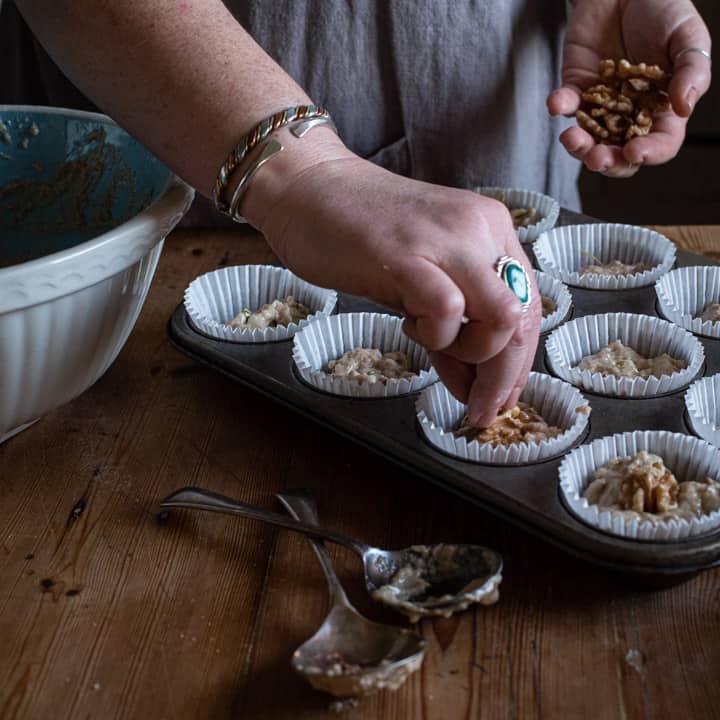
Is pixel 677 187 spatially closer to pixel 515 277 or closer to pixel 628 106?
pixel 628 106

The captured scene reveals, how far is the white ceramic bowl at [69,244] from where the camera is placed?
1.04 m

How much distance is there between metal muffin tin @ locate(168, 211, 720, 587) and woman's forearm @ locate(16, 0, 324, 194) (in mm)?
278

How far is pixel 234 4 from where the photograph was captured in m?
1.61

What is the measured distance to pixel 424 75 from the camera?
5.49ft

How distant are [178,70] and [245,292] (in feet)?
1.67

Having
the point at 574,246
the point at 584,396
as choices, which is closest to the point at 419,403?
the point at 584,396

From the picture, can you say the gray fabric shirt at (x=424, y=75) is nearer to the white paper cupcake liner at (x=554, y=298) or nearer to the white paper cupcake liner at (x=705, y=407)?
the white paper cupcake liner at (x=554, y=298)

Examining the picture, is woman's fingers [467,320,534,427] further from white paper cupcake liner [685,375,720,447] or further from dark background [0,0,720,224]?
dark background [0,0,720,224]

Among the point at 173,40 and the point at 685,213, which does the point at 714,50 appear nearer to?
the point at 685,213

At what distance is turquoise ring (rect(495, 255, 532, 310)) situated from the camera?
3.20 ft

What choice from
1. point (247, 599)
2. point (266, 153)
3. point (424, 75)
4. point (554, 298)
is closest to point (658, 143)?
point (554, 298)

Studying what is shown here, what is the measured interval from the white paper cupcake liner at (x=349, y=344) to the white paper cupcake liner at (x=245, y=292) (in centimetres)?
4

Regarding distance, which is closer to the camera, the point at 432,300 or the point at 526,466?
the point at 432,300

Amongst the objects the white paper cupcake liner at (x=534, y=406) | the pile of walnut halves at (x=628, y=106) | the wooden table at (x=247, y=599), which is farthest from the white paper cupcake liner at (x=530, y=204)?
the wooden table at (x=247, y=599)
